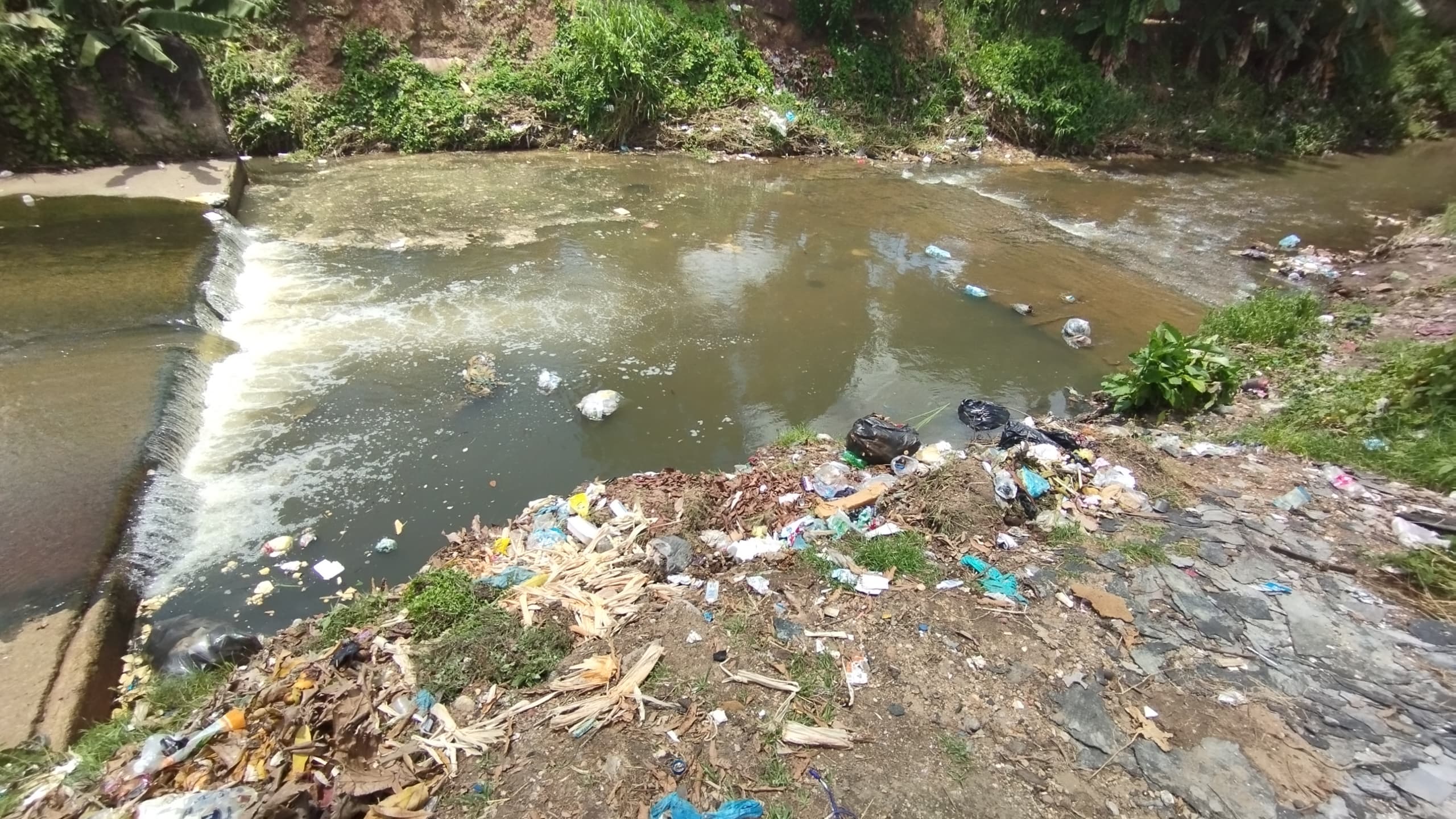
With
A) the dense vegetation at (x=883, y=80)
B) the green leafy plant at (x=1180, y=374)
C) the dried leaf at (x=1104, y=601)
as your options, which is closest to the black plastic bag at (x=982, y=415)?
the green leafy plant at (x=1180, y=374)

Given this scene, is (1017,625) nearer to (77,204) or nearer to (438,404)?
(438,404)

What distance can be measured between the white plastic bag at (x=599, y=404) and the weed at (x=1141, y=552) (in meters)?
3.49

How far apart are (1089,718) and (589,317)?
205 inches

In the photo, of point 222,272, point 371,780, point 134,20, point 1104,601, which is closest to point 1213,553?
point 1104,601

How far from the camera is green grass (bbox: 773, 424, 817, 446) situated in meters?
5.24

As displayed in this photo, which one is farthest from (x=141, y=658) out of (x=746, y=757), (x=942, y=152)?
(x=942, y=152)

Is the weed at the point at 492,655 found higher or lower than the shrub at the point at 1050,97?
lower

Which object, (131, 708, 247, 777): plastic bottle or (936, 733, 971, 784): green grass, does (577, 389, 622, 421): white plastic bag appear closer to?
(131, 708, 247, 777): plastic bottle

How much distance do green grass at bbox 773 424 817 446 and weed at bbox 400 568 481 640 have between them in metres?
2.44

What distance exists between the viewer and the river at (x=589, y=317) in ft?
15.3

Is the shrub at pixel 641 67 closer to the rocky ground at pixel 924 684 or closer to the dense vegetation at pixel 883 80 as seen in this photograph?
the dense vegetation at pixel 883 80

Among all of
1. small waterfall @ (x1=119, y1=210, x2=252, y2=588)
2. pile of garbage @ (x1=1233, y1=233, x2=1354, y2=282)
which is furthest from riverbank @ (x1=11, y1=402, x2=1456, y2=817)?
pile of garbage @ (x1=1233, y1=233, x2=1354, y2=282)

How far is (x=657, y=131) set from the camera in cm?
1197

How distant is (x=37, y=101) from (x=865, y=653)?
10.8 m
